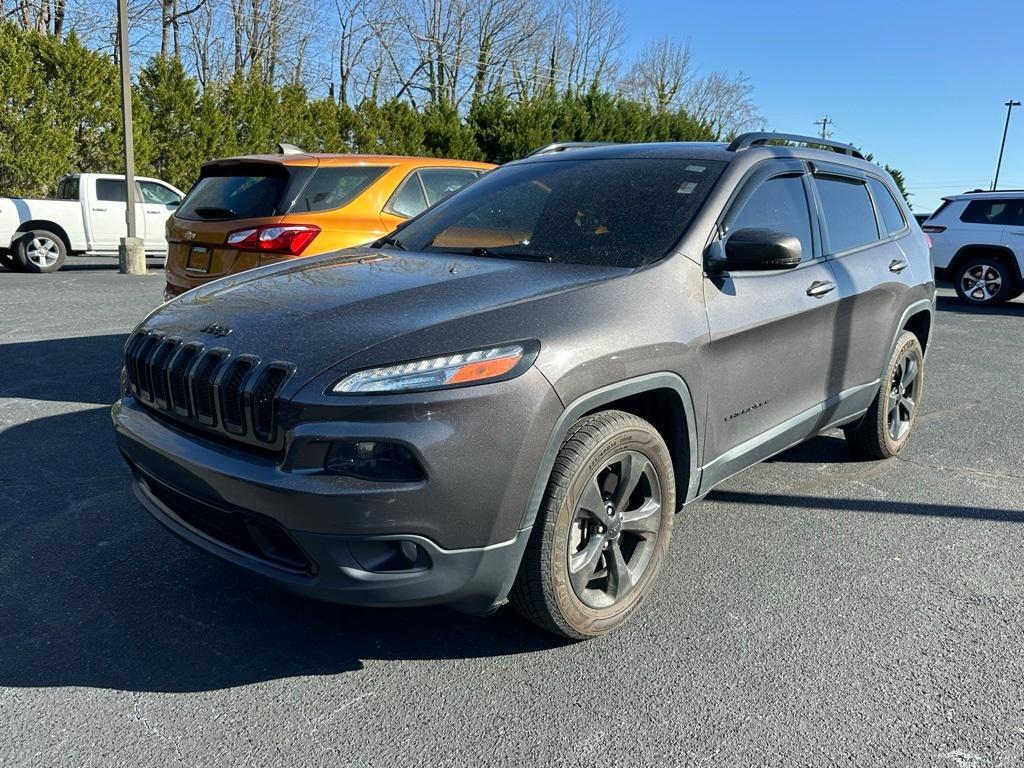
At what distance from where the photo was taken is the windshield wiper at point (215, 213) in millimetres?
5660

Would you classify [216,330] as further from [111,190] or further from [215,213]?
[111,190]

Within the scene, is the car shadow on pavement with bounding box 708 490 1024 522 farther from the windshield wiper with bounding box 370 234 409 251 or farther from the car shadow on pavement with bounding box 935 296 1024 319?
the car shadow on pavement with bounding box 935 296 1024 319

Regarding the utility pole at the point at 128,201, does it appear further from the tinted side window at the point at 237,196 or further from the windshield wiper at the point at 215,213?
the windshield wiper at the point at 215,213

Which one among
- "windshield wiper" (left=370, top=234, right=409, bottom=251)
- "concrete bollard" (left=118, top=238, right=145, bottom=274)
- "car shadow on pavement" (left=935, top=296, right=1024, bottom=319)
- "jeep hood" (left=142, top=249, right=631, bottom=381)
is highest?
"windshield wiper" (left=370, top=234, right=409, bottom=251)

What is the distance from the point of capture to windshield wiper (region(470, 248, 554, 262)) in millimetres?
3201

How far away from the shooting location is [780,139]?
3818mm

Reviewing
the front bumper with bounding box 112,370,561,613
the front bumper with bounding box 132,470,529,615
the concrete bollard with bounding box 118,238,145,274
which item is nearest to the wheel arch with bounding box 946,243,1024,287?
the front bumper with bounding box 112,370,561,613

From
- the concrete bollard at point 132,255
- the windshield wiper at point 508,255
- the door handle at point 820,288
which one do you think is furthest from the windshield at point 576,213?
the concrete bollard at point 132,255

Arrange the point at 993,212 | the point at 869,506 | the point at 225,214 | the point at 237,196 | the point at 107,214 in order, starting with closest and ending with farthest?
1. the point at 869,506
2. the point at 225,214
3. the point at 237,196
4. the point at 993,212
5. the point at 107,214

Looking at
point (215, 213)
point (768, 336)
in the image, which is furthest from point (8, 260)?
point (768, 336)

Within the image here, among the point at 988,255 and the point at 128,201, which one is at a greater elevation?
the point at 128,201

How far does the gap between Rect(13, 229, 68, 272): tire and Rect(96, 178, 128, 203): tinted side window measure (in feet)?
3.88

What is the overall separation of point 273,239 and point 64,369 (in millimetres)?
2207

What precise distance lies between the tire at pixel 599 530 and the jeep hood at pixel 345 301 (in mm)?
480
